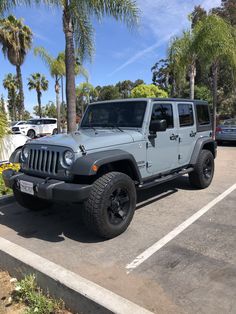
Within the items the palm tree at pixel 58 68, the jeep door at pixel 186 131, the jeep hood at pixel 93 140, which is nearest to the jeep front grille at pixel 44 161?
the jeep hood at pixel 93 140

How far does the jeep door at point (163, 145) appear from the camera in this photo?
5256 mm

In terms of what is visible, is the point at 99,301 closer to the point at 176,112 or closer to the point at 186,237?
the point at 186,237

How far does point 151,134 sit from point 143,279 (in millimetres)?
2437

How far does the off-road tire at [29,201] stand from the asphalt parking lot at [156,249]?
0.40 ft

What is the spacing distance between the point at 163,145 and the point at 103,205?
1.89 meters

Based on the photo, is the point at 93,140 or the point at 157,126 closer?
the point at 93,140

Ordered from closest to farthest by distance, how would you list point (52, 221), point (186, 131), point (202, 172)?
point (52, 221) → point (186, 131) → point (202, 172)

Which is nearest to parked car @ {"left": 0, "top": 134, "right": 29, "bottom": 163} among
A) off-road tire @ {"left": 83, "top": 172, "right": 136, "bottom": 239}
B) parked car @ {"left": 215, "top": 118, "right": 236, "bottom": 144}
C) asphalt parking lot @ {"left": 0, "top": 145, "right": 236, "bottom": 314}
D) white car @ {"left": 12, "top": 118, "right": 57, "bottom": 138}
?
asphalt parking lot @ {"left": 0, "top": 145, "right": 236, "bottom": 314}

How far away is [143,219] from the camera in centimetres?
513

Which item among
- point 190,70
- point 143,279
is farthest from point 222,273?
point 190,70

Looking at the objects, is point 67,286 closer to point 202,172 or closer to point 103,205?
point 103,205

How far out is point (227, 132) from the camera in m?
15.0

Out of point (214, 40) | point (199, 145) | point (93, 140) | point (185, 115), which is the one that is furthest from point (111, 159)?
point (214, 40)

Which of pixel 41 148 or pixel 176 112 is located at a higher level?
pixel 176 112
